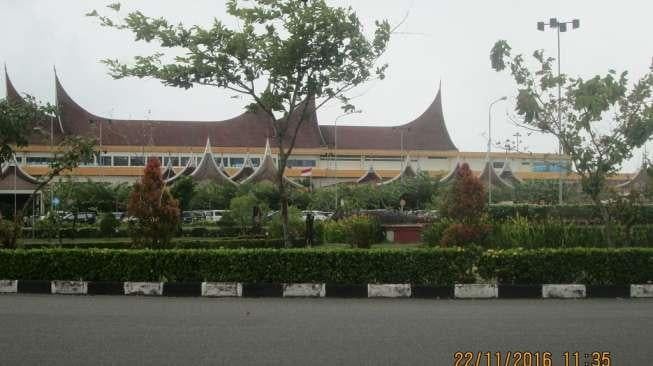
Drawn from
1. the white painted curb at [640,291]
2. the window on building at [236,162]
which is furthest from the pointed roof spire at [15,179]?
the white painted curb at [640,291]

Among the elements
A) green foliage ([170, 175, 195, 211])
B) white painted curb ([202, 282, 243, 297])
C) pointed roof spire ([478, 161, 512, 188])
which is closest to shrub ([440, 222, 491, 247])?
white painted curb ([202, 282, 243, 297])

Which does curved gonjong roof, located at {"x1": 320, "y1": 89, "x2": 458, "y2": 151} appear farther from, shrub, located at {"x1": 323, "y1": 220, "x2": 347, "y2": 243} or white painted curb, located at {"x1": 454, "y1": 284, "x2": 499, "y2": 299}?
white painted curb, located at {"x1": 454, "y1": 284, "x2": 499, "y2": 299}

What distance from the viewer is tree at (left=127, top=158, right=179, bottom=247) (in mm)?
12209

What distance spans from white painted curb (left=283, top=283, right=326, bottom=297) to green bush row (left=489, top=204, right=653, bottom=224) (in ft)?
33.2

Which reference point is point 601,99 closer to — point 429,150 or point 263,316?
point 263,316

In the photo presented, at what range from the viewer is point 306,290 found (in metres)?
8.59

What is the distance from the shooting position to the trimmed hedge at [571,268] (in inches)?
342

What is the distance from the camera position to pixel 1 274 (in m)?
9.12

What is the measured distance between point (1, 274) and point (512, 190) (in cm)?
3332

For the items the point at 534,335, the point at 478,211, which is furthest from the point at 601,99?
the point at 534,335

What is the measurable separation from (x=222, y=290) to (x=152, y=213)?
4058mm

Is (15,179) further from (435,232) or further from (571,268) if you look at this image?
(571,268)

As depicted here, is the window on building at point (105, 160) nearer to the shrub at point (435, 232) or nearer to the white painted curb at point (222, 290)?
the shrub at point (435, 232)
